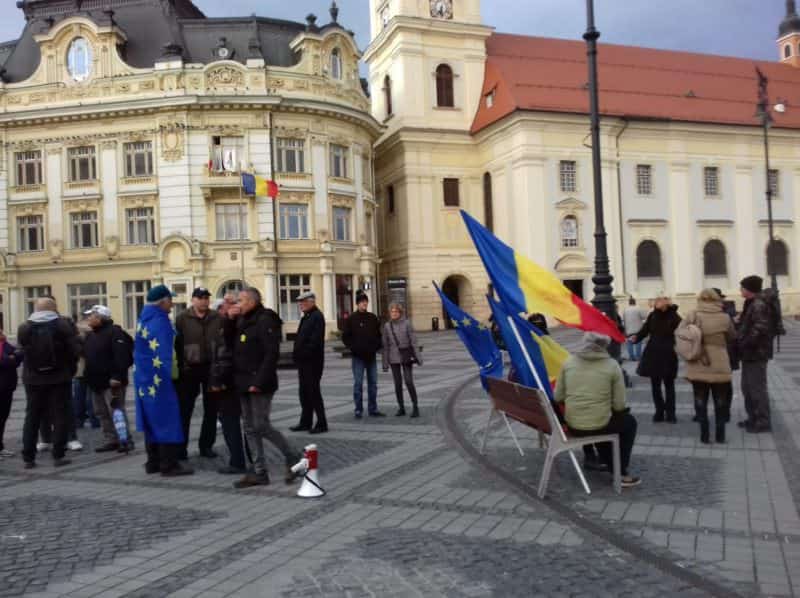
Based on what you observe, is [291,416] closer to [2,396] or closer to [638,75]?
[2,396]

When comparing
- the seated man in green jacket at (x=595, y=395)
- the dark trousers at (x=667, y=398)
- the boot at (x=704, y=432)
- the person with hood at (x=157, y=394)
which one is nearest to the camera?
the seated man in green jacket at (x=595, y=395)

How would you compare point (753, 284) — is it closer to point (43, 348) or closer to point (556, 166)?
point (43, 348)

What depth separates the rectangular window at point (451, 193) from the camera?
47656mm

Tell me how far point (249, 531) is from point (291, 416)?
20.8 feet

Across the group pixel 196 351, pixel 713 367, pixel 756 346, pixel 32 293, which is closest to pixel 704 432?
pixel 713 367

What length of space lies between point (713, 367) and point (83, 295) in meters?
34.6

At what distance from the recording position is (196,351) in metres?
8.88


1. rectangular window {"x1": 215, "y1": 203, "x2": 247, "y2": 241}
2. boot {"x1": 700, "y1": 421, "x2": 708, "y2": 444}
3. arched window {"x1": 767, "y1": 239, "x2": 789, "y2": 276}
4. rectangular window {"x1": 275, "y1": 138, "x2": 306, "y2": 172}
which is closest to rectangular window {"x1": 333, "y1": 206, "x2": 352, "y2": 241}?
rectangular window {"x1": 275, "y1": 138, "x2": 306, "y2": 172}

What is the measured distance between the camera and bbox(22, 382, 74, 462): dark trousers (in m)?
8.91

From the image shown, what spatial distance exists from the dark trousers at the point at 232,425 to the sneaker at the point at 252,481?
62 cm

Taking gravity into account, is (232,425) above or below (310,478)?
above

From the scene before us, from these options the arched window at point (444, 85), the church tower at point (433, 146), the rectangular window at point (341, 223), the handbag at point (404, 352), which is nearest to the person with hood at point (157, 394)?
the handbag at point (404, 352)

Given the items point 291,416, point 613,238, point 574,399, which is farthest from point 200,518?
point 613,238

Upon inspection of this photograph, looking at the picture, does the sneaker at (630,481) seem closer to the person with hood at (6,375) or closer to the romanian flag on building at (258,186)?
the person with hood at (6,375)
